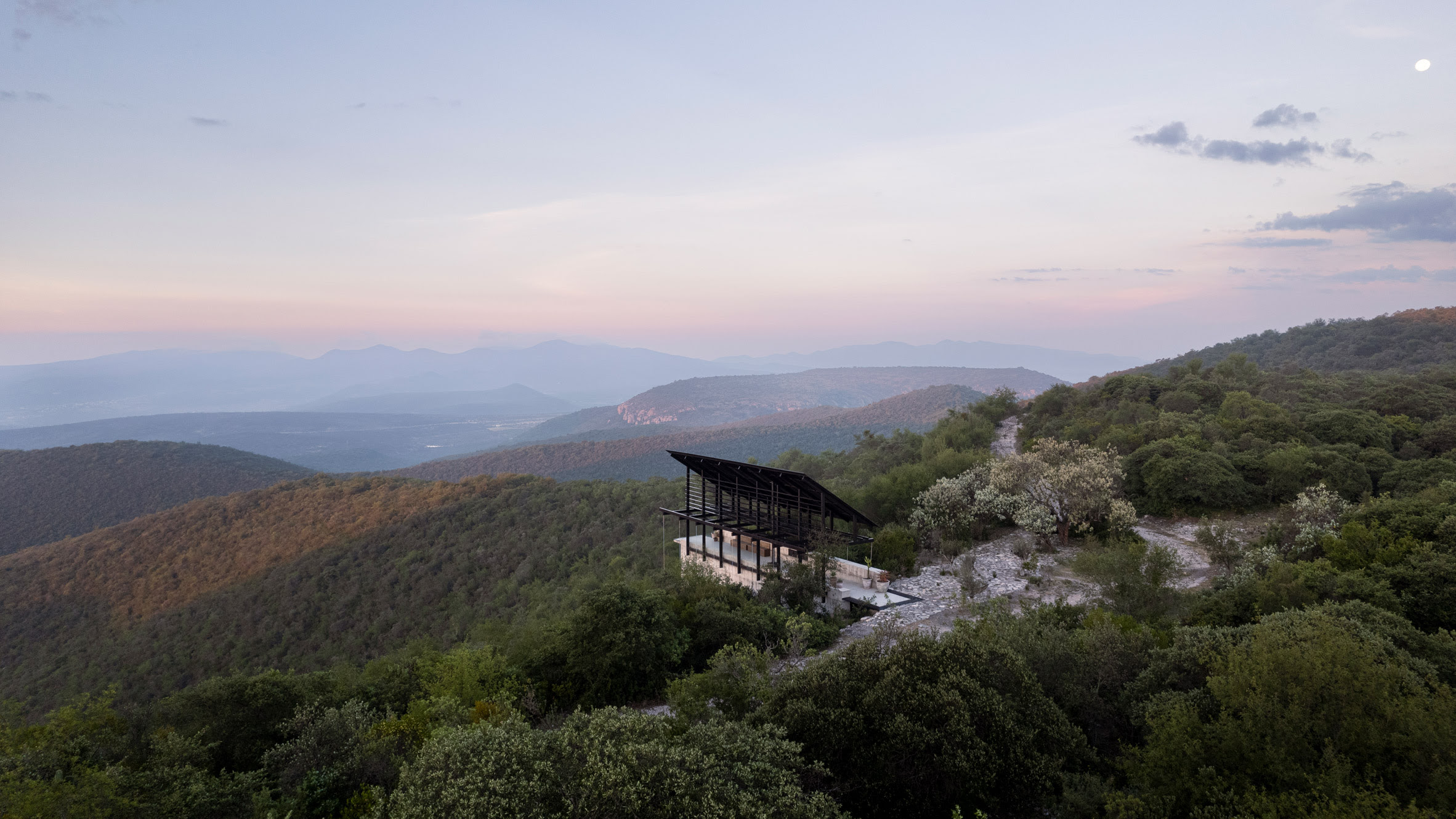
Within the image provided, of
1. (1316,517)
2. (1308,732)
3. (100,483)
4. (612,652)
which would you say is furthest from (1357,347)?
(100,483)

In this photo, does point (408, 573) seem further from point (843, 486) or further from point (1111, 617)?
point (1111, 617)

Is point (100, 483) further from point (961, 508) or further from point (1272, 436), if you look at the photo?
point (1272, 436)

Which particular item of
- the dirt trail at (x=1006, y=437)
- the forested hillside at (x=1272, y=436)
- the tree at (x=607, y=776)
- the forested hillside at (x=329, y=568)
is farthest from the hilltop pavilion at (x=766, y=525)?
the dirt trail at (x=1006, y=437)

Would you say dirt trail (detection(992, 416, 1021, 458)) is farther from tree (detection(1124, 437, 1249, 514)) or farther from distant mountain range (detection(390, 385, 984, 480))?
distant mountain range (detection(390, 385, 984, 480))

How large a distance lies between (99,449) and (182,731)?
312ft

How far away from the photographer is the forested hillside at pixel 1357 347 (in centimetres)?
6312

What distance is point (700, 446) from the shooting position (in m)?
101

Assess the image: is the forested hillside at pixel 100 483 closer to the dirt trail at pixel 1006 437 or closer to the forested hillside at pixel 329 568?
the forested hillside at pixel 329 568

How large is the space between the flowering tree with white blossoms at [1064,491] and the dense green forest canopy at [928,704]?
1.19 meters

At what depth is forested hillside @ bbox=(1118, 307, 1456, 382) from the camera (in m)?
63.1

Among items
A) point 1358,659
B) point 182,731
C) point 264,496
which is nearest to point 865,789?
point 1358,659

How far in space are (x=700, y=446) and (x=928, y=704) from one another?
9110 cm

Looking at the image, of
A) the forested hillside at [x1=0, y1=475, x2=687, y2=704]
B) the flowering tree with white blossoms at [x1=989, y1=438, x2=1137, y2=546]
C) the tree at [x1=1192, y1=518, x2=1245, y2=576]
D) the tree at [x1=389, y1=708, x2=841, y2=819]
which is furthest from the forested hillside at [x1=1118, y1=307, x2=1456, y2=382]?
the tree at [x1=389, y1=708, x2=841, y2=819]

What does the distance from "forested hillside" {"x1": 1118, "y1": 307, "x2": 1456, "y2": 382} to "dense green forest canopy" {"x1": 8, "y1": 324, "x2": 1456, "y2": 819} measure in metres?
44.6
